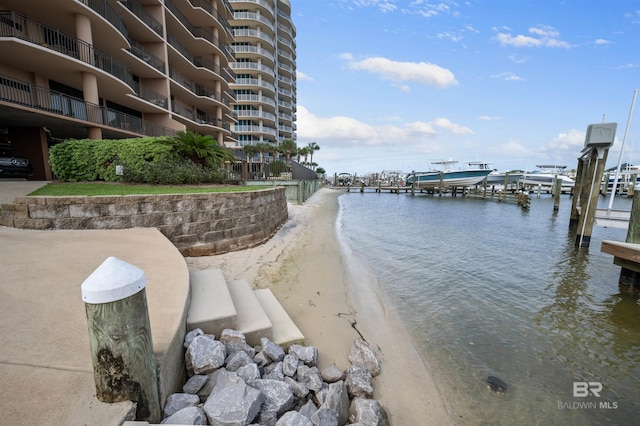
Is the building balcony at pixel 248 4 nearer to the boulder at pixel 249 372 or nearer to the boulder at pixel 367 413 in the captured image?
the boulder at pixel 249 372


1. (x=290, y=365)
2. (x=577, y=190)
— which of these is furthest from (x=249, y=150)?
(x=290, y=365)

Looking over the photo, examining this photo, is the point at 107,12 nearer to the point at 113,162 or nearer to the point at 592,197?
the point at 113,162

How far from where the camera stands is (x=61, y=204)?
5.59 meters

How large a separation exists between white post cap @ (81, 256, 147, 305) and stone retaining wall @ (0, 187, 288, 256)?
5144 mm

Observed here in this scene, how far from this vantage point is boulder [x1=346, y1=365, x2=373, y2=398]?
3254 mm

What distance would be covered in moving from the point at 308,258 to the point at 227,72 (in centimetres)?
3235

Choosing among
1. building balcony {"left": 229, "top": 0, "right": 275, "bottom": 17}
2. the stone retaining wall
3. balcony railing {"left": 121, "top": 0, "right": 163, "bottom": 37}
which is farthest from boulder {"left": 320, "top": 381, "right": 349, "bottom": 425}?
building balcony {"left": 229, "top": 0, "right": 275, "bottom": 17}

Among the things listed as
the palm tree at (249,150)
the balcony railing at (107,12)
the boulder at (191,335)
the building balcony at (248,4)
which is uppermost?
the building balcony at (248,4)

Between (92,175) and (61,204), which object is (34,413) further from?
(92,175)

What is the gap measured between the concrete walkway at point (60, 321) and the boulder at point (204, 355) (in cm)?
12

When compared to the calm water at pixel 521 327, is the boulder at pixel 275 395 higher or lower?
higher

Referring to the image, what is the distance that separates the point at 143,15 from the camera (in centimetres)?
2019

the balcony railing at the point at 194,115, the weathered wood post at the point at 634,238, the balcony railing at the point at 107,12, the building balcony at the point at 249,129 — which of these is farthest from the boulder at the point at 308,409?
the building balcony at the point at 249,129

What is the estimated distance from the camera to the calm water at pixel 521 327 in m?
3.57
